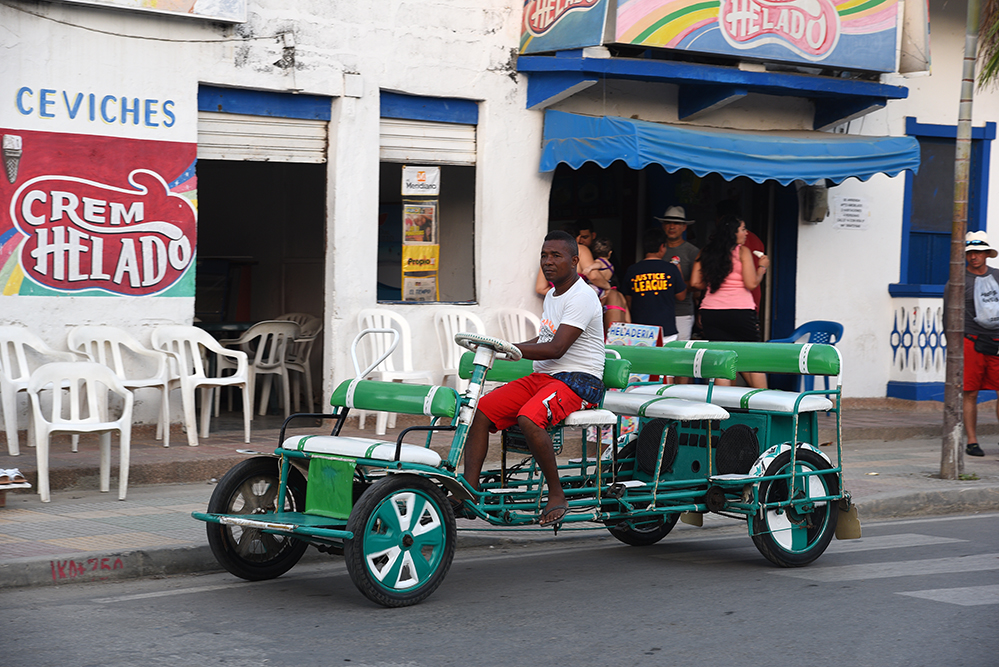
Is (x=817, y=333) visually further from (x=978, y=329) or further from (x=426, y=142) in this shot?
(x=426, y=142)

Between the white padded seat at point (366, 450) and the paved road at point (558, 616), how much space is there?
72 cm

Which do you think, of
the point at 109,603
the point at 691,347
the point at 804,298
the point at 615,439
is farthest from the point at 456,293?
the point at 109,603

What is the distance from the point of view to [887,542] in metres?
7.76

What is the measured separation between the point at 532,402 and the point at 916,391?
9.10 metres

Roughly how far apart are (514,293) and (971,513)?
4.75 metres

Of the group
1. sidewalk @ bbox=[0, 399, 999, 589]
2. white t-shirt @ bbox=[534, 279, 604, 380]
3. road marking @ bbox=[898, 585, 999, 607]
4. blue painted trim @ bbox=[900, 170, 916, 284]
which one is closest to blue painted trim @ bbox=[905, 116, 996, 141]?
blue painted trim @ bbox=[900, 170, 916, 284]

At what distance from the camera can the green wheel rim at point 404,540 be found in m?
5.50

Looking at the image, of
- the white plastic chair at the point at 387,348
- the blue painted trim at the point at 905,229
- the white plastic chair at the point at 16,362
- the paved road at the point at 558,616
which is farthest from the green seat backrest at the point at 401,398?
the blue painted trim at the point at 905,229

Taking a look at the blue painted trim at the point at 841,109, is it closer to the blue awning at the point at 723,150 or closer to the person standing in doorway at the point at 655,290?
the blue awning at the point at 723,150

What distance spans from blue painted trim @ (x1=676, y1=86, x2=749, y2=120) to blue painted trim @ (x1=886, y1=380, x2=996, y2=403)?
4186 millimetres

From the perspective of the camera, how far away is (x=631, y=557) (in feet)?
23.5

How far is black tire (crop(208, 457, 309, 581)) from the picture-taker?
6.00 metres

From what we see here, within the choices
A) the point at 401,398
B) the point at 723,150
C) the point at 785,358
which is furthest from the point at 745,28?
the point at 401,398

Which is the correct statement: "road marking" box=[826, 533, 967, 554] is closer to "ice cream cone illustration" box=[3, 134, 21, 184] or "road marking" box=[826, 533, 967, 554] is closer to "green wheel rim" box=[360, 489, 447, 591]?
"green wheel rim" box=[360, 489, 447, 591]
